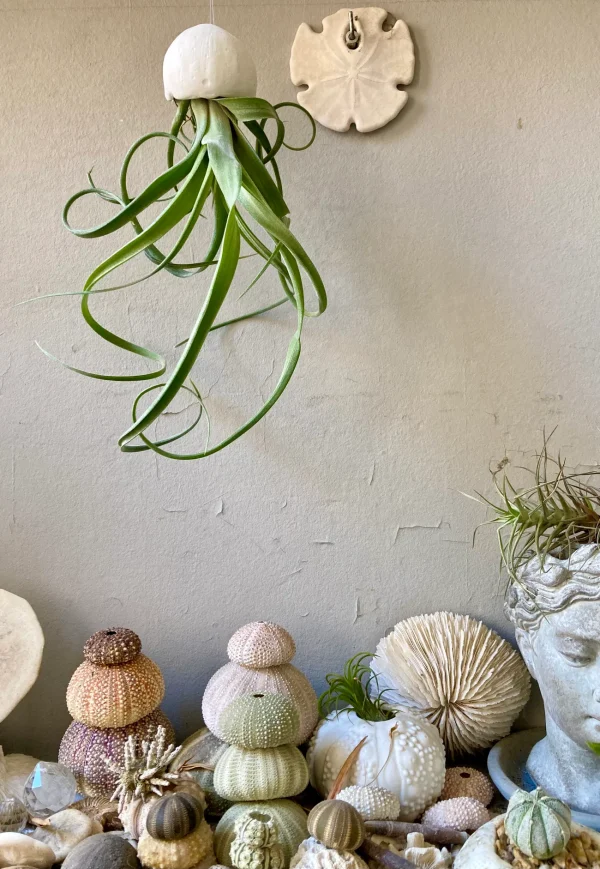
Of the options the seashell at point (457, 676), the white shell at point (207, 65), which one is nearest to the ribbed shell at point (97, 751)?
the seashell at point (457, 676)

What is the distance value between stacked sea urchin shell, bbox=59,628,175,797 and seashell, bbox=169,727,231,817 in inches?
1.6

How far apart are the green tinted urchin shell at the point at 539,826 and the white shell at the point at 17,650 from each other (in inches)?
29.9

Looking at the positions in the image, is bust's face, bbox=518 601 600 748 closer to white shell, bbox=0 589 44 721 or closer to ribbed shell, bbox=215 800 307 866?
ribbed shell, bbox=215 800 307 866

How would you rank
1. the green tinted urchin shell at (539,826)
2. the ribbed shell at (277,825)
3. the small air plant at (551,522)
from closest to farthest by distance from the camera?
1. the green tinted urchin shell at (539,826)
2. the ribbed shell at (277,825)
3. the small air plant at (551,522)

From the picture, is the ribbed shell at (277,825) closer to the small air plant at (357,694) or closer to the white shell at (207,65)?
the small air plant at (357,694)

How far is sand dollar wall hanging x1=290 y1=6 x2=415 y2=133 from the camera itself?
4.07 feet

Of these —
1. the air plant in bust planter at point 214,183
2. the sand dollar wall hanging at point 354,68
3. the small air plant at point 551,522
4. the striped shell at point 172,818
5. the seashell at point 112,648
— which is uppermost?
the sand dollar wall hanging at point 354,68

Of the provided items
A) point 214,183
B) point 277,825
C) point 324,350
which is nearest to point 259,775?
point 277,825

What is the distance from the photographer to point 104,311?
131 cm

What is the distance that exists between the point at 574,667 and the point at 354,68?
967 millimetres

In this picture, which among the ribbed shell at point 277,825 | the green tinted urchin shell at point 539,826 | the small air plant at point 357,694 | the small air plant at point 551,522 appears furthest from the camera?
the small air plant at point 357,694

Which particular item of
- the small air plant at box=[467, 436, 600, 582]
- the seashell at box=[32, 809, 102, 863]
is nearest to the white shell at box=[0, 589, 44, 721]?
the seashell at box=[32, 809, 102, 863]

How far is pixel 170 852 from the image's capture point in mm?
976

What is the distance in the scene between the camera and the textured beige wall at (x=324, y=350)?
1.26 m
